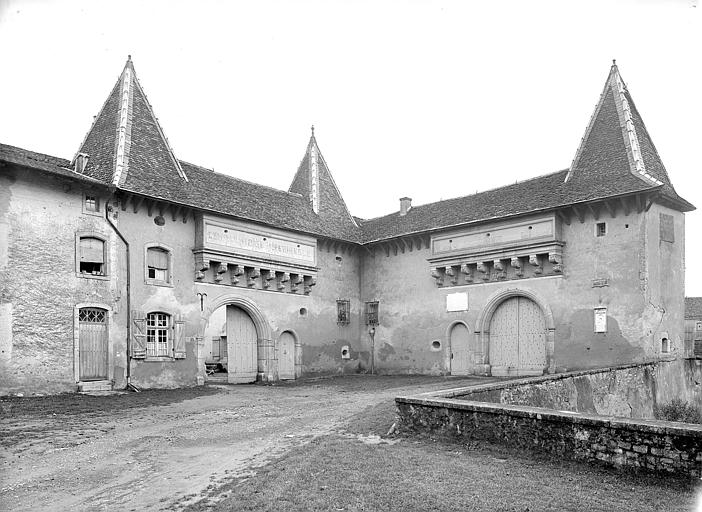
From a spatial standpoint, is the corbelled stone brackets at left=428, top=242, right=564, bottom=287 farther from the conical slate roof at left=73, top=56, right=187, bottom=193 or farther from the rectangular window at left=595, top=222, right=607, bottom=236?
the conical slate roof at left=73, top=56, right=187, bottom=193

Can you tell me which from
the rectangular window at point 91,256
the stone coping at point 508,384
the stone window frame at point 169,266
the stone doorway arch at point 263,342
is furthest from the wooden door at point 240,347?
the stone coping at point 508,384

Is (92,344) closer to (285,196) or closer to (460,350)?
(285,196)

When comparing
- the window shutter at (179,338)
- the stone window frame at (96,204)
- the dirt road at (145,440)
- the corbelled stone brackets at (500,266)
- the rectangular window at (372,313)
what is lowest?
the dirt road at (145,440)

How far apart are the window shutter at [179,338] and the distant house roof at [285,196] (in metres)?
4.14

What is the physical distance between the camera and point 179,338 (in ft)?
66.9

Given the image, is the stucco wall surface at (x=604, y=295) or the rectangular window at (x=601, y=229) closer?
the stucco wall surface at (x=604, y=295)

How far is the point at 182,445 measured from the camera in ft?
32.7

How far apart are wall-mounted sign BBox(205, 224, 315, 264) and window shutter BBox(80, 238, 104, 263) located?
3.87m

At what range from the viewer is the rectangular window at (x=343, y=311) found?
27125 millimetres

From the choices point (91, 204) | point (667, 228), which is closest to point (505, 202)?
point (667, 228)

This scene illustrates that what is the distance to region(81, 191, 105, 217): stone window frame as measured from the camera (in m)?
18.3

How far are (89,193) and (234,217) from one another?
211 inches

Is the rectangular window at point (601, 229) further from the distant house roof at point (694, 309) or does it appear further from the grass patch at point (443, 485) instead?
the distant house roof at point (694, 309)

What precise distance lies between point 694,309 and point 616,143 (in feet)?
109
